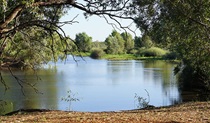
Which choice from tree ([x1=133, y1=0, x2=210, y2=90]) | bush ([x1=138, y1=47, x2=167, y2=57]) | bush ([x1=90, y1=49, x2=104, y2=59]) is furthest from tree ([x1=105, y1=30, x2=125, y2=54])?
tree ([x1=133, y1=0, x2=210, y2=90])

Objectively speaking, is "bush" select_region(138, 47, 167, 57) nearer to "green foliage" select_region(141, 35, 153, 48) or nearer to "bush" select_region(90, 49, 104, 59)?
"bush" select_region(90, 49, 104, 59)

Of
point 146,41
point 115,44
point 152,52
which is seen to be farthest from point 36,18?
point 115,44

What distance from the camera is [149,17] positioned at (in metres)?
8.84

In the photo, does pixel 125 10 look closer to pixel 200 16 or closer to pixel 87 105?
pixel 200 16

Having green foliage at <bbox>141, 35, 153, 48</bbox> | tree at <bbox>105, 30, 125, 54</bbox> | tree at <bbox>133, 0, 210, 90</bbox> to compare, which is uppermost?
tree at <bbox>105, 30, 125, 54</bbox>

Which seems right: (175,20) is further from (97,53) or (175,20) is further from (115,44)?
(97,53)

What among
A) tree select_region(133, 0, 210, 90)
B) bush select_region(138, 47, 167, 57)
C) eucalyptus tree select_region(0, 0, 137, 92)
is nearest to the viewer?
eucalyptus tree select_region(0, 0, 137, 92)

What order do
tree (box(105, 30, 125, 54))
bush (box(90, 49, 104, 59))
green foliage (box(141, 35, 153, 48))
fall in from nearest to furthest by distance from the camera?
green foliage (box(141, 35, 153, 48)) < tree (box(105, 30, 125, 54)) < bush (box(90, 49, 104, 59))

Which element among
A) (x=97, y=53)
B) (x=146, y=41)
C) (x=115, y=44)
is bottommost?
(x=146, y=41)

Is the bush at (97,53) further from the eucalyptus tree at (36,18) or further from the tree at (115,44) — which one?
the eucalyptus tree at (36,18)

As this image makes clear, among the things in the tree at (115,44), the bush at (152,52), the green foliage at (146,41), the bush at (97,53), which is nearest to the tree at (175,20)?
the green foliage at (146,41)

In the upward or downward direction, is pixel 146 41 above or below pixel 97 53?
below

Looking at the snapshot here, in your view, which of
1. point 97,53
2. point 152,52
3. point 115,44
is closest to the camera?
point 152,52

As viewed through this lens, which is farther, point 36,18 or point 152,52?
point 152,52
